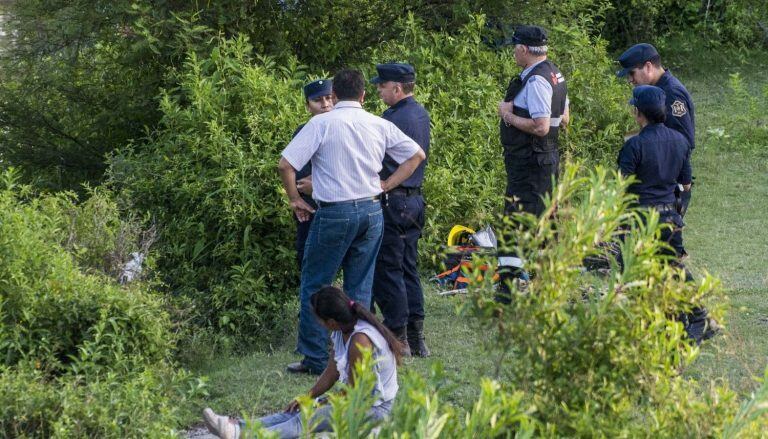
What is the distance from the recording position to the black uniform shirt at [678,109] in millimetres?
6965

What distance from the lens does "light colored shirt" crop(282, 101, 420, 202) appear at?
20.0 ft

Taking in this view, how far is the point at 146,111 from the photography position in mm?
9852

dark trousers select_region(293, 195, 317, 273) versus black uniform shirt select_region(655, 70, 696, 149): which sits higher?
black uniform shirt select_region(655, 70, 696, 149)

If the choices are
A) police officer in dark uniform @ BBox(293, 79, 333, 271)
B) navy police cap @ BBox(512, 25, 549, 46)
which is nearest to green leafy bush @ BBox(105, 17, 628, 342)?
police officer in dark uniform @ BBox(293, 79, 333, 271)

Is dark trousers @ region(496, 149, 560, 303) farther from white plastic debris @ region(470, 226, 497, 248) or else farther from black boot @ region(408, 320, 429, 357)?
white plastic debris @ region(470, 226, 497, 248)

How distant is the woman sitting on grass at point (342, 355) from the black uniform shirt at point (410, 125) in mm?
1509

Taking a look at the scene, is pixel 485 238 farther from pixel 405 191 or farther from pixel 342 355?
pixel 342 355

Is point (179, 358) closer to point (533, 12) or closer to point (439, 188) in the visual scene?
point (439, 188)

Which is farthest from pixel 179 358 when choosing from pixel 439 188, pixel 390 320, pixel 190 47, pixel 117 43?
pixel 117 43

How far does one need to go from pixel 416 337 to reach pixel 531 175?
130 cm

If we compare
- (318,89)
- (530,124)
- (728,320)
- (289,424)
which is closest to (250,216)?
(318,89)

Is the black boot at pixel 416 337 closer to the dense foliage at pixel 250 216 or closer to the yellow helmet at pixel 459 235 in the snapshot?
the dense foliage at pixel 250 216

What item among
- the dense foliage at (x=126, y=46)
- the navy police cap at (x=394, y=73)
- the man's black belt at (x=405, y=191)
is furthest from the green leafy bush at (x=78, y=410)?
the dense foliage at (x=126, y=46)

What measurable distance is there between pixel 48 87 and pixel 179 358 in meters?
4.73
